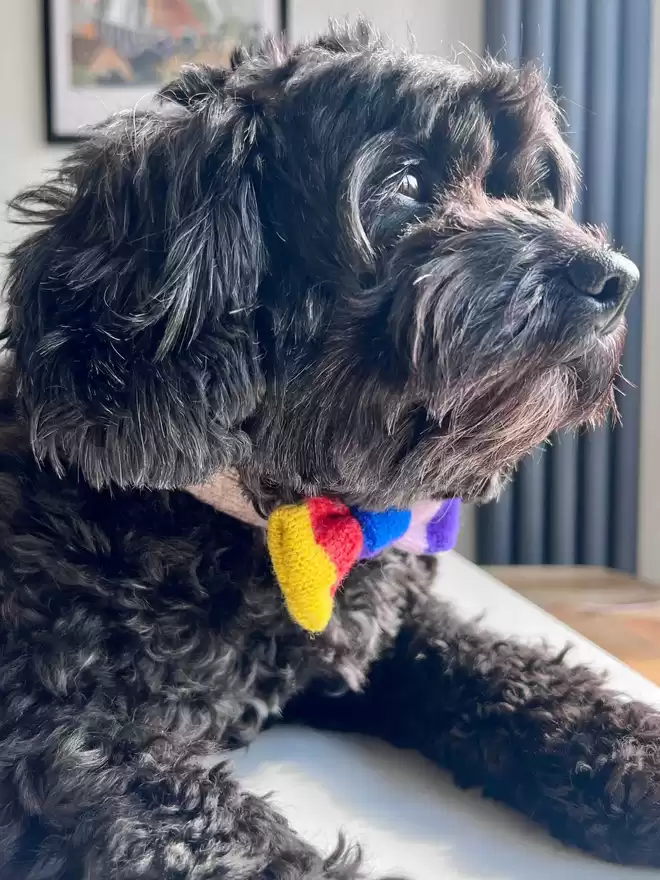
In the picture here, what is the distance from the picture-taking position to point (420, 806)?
3.12ft

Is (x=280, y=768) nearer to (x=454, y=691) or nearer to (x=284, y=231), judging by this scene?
(x=454, y=691)

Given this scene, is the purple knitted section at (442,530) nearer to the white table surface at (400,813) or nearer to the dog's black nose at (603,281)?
the white table surface at (400,813)

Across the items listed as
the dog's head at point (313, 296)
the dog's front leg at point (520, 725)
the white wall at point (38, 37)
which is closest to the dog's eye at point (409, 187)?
the dog's head at point (313, 296)

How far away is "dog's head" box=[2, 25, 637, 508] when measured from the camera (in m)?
0.80

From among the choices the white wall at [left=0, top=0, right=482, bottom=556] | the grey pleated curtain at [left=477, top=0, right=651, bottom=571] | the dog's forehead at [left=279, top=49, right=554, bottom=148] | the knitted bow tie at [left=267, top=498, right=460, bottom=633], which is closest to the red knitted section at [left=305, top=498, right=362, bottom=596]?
the knitted bow tie at [left=267, top=498, right=460, bottom=633]

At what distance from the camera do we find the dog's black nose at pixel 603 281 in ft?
2.60

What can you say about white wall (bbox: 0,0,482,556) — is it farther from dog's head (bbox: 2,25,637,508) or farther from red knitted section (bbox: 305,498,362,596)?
red knitted section (bbox: 305,498,362,596)

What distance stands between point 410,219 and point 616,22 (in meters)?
1.79

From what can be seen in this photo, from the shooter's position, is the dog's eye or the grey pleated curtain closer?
the dog's eye

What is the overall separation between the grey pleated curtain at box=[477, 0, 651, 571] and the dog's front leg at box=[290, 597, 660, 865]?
4.32 feet

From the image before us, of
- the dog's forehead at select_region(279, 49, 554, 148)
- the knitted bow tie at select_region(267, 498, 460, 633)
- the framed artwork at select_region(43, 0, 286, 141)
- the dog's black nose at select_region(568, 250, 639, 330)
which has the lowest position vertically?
the knitted bow tie at select_region(267, 498, 460, 633)

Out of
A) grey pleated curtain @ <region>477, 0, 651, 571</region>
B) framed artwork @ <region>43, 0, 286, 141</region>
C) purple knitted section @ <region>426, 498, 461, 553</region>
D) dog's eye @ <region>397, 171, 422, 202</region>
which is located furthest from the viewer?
framed artwork @ <region>43, 0, 286, 141</region>

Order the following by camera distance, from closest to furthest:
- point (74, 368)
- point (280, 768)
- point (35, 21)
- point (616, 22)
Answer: point (74, 368) → point (280, 768) → point (616, 22) → point (35, 21)

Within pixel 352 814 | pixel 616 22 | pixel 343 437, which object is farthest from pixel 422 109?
pixel 616 22
